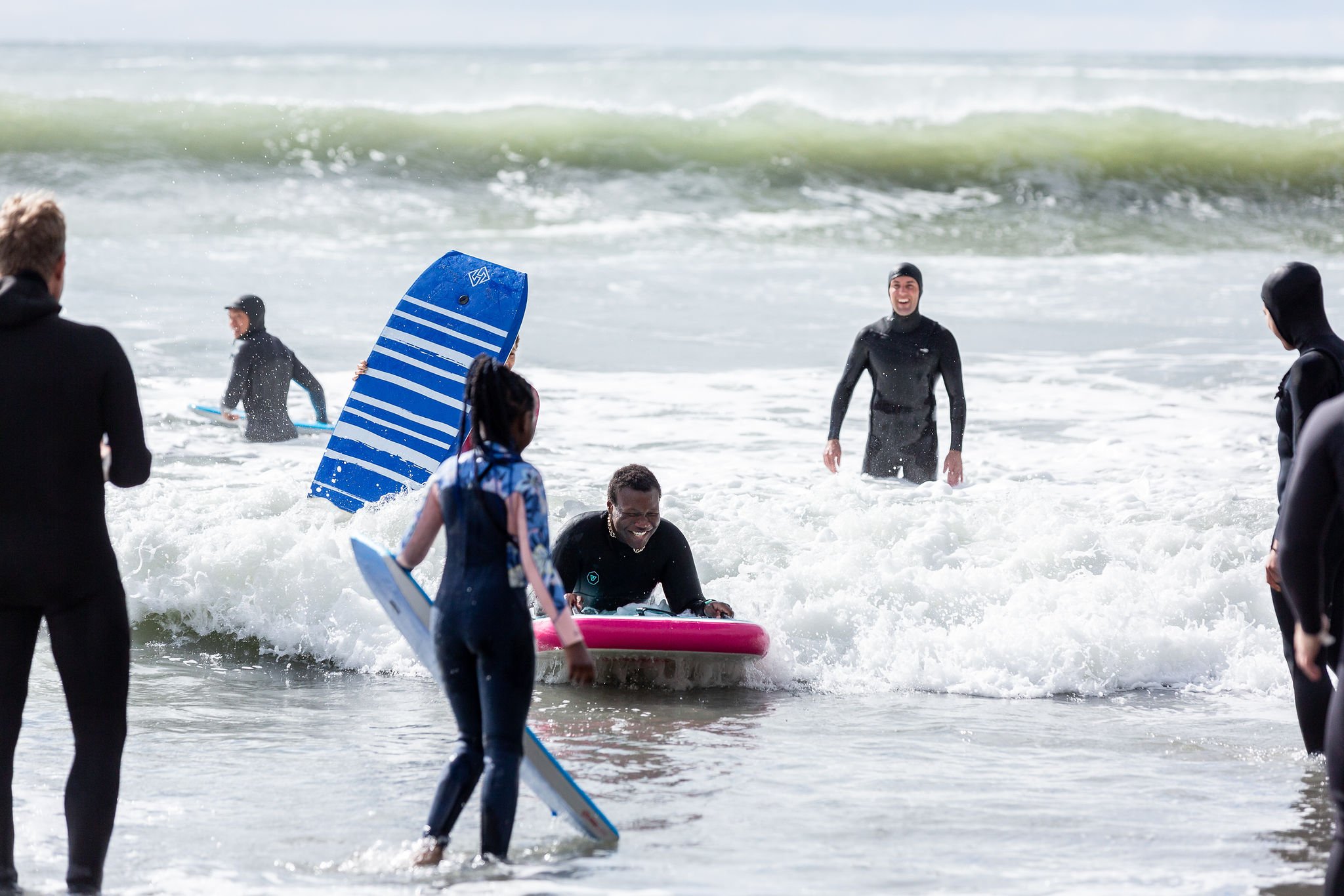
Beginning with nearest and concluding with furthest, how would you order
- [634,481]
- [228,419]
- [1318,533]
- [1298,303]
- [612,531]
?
[1318,533], [1298,303], [634,481], [612,531], [228,419]

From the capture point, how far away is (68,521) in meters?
3.41

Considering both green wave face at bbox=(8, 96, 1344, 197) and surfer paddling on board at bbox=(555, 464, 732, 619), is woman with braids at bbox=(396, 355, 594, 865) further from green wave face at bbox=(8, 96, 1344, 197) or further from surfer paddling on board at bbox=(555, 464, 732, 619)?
green wave face at bbox=(8, 96, 1344, 197)

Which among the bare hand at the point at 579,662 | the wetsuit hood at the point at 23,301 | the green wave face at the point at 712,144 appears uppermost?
the green wave face at the point at 712,144

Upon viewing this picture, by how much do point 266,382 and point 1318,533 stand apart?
824 cm

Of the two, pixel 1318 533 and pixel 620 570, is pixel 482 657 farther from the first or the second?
pixel 620 570

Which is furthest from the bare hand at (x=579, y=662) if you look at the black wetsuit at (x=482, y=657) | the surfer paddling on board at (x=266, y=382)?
the surfer paddling on board at (x=266, y=382)

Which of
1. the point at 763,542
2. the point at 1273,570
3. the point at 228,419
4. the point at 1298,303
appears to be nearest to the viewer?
the point at 1298,303

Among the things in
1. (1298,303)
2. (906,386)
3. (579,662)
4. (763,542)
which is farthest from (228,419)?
(1298,303)

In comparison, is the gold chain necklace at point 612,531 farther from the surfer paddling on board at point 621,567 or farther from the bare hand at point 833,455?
the bare hand at point 833,455

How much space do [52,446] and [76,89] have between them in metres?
30.5

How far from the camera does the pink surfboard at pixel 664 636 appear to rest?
5.87 meters

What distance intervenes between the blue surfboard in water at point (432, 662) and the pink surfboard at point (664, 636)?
1.70m

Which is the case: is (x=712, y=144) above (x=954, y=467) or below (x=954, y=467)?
above

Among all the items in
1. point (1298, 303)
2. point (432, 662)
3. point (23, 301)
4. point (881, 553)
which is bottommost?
point (881, 553)
